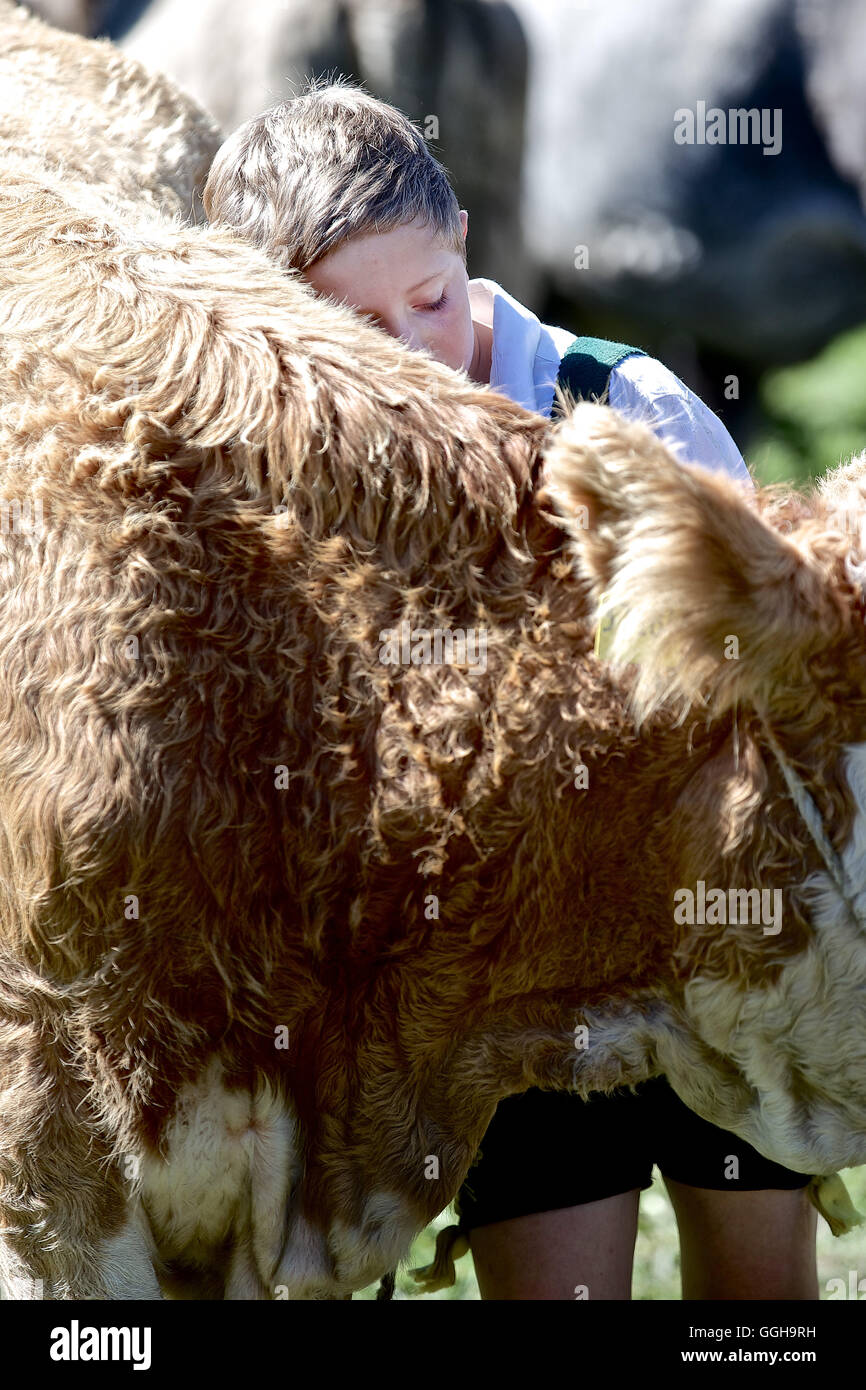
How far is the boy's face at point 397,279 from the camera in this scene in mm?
2652

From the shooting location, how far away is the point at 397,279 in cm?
266

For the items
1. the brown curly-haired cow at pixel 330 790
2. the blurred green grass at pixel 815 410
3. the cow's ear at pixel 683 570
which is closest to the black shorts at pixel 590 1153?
the brown curly-haired cow at pixel 330 790

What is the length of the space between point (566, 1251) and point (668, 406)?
5.69 ft

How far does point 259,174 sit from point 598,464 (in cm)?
126

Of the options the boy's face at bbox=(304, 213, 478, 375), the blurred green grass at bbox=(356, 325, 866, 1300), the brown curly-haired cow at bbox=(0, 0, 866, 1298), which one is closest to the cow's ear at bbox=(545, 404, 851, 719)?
the brown curly-haired cow at bbox=(0, 0, 866, 1298)

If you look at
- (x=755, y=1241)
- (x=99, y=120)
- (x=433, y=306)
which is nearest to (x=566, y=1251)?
(x=755, y=1241)

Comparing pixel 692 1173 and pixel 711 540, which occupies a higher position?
pixel 711 540

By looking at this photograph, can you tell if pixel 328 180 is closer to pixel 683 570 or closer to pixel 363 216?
pixel 363 216

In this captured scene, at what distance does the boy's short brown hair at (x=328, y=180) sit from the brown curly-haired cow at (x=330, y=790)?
0.40m

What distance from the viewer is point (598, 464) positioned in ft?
6.10

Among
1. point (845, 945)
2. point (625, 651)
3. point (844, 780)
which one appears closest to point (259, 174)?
point (625, 651)

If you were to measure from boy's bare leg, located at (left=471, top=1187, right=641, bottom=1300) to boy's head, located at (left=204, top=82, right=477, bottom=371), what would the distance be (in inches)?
69.5

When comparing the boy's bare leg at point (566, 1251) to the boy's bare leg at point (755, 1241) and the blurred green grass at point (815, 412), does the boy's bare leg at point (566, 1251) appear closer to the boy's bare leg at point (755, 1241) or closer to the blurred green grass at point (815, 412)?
the boy's bare leg at point (755, 1241)

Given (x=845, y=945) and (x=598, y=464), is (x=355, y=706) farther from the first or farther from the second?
(x=845, y=945)
